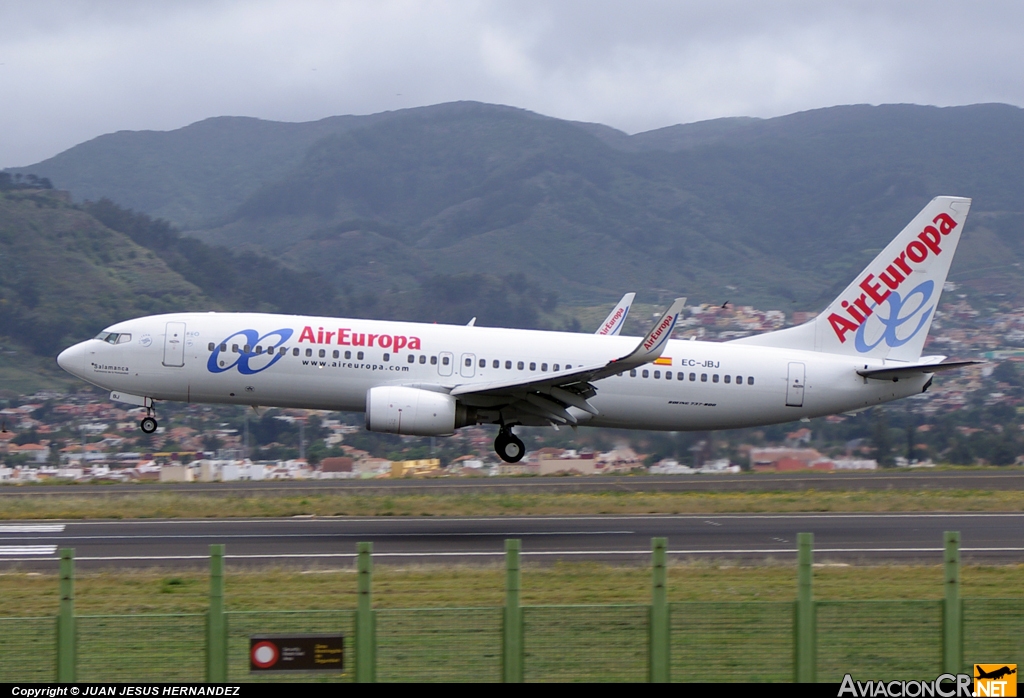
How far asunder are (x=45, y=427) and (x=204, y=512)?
4463 cm

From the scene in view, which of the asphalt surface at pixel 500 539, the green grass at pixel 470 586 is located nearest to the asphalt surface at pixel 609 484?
the asphalt surface at pixel 500 539

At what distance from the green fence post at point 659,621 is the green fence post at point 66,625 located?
4.95 meters

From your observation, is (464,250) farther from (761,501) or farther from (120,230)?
(761,501)

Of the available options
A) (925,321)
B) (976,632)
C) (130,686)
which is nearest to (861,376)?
(925,321)

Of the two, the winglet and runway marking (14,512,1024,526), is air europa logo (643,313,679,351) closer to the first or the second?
the winglet

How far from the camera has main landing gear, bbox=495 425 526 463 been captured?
3005cm

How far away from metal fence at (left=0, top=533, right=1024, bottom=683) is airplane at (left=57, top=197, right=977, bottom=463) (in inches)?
657

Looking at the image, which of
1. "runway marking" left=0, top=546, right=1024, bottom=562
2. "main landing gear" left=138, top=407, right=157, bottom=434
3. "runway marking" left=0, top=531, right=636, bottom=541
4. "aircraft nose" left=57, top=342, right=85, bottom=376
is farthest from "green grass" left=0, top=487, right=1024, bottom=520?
"runway marking" left=0, top=546, right=1024, bottom=562

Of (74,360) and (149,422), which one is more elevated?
(74,360)

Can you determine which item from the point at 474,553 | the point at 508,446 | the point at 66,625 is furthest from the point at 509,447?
the point at 66,625

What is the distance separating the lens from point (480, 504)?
29.5 meters

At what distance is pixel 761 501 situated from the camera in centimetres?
3081

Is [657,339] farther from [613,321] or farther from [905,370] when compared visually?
[613,321]

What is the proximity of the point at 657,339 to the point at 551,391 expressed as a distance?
3.91 m
